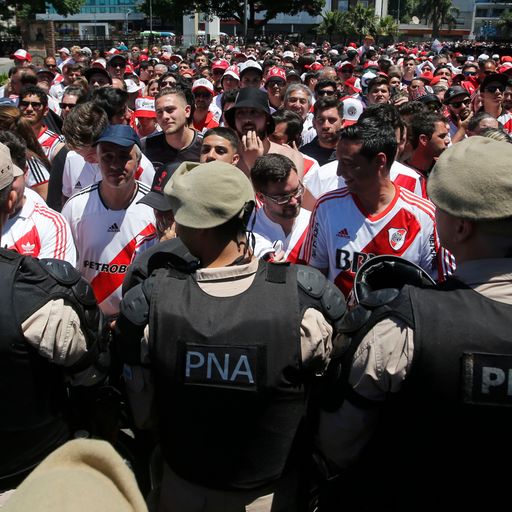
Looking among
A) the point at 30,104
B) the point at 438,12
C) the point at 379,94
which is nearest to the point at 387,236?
the point at 30,104

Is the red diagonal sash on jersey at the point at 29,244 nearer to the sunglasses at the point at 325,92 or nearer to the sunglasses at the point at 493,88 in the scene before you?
the sunglasses at the point at 325,92

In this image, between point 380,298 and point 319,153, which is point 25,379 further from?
point 319,153

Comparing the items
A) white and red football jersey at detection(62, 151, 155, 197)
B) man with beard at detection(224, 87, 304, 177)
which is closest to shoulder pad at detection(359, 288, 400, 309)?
man with beard at detection(224, 87, 304, 177)

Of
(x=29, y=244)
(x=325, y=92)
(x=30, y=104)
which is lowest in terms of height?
(x=29, y=244)

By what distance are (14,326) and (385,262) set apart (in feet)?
4.80

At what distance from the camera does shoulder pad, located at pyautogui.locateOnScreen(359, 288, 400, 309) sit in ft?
6.31

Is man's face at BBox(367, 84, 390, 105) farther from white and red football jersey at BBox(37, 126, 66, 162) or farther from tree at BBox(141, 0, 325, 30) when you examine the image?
tree at BBox(141, 0, 325, 30)

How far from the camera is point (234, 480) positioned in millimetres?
2199

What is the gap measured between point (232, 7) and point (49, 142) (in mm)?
59807

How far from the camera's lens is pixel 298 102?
24.1 feet

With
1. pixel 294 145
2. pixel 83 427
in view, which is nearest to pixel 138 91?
pixel 294 145

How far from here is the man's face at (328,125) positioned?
596cm

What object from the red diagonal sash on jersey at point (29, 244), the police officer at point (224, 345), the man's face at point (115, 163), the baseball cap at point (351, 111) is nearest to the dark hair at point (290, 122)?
the baseball cap at point (351, 111)

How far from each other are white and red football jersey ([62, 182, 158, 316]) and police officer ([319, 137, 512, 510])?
7.00 ft
